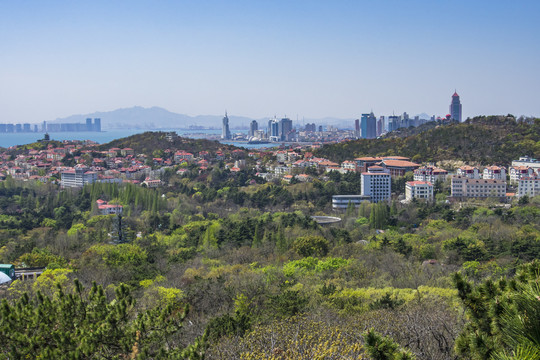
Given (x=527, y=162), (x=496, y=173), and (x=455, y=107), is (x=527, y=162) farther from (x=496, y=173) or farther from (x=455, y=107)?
(x=455, y=107)

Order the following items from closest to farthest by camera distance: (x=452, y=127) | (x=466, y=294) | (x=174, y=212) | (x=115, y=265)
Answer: (x=466, y=294) → (x=115, y=265) → (x=174, y=212) → (x=452, y=127)

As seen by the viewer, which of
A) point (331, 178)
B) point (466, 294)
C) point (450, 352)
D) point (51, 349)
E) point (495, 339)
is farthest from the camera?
point (331, 178)

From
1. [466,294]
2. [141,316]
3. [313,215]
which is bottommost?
[313,215]

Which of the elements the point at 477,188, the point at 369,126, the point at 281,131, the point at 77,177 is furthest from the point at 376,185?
the point at 281,131

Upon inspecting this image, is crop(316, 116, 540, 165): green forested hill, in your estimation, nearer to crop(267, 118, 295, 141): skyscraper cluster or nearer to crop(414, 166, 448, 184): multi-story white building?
crop(414, 166, 448, 184): multi-story white building

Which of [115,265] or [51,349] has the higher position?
[51,349]

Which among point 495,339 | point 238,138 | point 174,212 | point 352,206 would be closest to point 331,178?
point 352,206

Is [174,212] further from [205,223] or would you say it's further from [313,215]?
[313,215]
